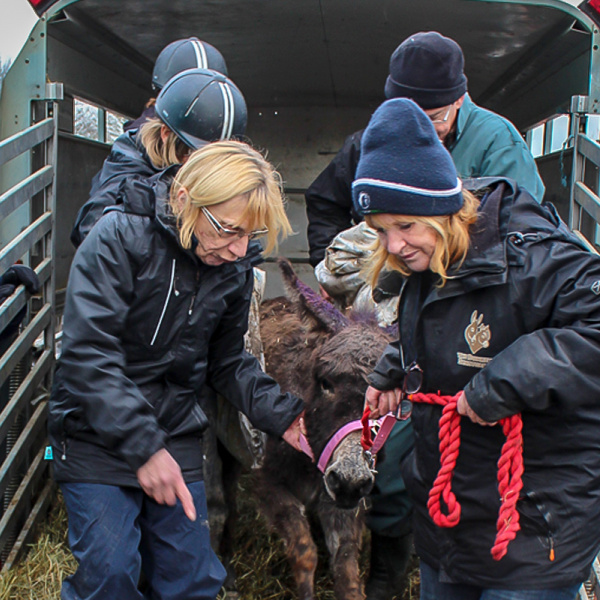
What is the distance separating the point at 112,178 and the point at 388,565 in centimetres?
229

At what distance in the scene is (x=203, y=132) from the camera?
2.97 m

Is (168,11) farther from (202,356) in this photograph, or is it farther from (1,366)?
(202,356)

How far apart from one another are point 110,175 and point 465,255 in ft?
5.50

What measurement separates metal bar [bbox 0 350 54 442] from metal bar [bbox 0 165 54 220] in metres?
0.93

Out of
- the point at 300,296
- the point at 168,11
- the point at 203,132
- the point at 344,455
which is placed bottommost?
the point at 344,455

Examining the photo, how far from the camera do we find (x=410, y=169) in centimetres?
204

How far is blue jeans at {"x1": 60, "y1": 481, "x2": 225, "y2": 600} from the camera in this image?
246 centimetres

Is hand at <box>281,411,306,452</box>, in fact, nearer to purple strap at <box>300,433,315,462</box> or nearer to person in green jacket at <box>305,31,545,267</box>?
purple strap at <box>300,433,315,462</box>

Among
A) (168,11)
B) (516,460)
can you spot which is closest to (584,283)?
(516,460)

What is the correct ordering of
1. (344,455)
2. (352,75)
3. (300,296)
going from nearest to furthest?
(344,455) < (300,296) < (352,75)

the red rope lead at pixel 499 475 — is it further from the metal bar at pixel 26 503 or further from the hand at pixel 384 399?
the metal bar at pixel 26 503

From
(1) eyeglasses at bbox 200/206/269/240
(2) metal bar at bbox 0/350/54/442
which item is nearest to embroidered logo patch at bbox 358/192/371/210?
(1) eyeglasses at bbox 200/206/269/240

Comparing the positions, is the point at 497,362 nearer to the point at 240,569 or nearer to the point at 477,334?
the point at 477,334

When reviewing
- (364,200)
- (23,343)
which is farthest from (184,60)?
(364,200)
